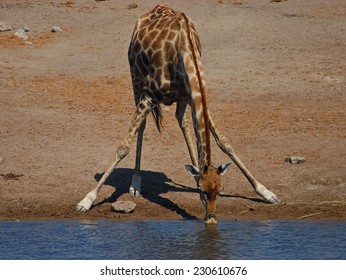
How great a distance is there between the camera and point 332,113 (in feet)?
80.3

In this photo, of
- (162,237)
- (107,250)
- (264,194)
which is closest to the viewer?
(107,250)

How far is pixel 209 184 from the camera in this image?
1491 cm

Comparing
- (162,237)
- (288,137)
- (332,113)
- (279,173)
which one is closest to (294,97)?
(332,113)

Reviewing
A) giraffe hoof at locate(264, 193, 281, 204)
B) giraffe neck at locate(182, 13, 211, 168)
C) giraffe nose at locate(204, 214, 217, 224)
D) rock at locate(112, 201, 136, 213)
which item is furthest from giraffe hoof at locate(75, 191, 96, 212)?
giraffe hoof at locate(264, 193, 281, 204)

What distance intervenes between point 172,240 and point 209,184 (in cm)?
109

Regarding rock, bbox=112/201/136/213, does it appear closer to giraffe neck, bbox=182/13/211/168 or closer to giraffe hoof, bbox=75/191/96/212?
giraffe hoof, bbox=75/191/96/212

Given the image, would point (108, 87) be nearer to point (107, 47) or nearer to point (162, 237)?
point (107, 47)

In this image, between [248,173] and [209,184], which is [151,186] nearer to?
[248,173]

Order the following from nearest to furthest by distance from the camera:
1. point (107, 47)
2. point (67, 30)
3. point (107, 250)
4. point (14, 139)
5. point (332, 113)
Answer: point (107, 250) → point (14, 139) → point (332, 113) → point (107, 47) → point (67, 30)

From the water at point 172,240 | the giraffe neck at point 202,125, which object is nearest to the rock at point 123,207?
the water at point 172,240

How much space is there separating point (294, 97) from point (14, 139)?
8.67 meters

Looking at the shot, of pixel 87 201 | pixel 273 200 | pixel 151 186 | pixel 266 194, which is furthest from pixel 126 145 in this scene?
pixel 273 200

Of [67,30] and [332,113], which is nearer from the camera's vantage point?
[332,113]

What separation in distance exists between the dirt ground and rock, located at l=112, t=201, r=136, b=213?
16cm
